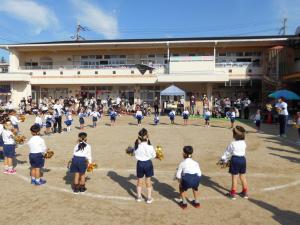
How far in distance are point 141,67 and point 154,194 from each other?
79.7ft

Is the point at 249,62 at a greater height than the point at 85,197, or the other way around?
the point at 249,62

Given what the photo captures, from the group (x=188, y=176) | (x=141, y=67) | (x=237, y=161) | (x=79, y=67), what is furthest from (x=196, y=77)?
(x=188, y=176)

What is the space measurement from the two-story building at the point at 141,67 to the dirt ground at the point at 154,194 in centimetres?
1822

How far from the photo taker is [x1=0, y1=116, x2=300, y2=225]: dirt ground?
589 cm

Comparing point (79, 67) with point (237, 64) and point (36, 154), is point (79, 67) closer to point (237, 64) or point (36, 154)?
point (237, 64)

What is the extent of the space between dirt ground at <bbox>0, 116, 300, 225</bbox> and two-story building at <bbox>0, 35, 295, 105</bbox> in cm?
1822

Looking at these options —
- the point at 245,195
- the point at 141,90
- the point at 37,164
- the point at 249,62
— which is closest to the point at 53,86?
the point at 141,90

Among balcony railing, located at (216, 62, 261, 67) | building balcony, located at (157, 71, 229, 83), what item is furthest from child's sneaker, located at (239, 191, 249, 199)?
balcony railing, located at (216, 62, 261, 67)

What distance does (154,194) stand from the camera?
286 inches

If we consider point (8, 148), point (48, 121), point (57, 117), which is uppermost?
point (57, 117)

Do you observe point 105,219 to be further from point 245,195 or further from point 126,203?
point 245,195

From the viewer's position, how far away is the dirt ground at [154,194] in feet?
19.3

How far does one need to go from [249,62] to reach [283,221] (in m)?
27.2

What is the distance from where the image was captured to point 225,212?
618 cm
